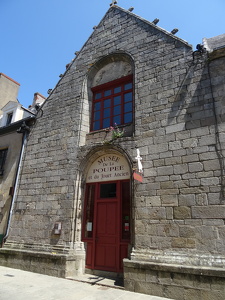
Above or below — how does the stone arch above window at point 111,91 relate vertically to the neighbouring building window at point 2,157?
above

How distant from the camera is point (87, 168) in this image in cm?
675

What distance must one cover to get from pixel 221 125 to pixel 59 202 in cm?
474

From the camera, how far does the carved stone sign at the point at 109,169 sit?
6.16 metres

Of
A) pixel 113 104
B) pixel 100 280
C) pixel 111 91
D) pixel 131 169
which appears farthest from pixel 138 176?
pixel 111 91

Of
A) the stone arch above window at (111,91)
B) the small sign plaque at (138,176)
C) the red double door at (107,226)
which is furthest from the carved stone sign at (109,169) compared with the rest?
the stone arch above window at (111,91)

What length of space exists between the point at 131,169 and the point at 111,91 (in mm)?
2997

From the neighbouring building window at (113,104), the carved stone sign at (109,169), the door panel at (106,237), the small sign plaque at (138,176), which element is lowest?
the door panel at (106,237)

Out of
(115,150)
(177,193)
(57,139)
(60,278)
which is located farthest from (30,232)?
(177,193)

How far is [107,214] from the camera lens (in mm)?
6082

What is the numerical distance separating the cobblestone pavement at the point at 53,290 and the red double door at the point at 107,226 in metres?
0.81

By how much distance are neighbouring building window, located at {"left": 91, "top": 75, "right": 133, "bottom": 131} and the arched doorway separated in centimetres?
118

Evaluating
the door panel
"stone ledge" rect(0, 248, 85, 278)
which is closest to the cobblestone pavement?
"stone ledge" rect(0, 248, 85, 278)

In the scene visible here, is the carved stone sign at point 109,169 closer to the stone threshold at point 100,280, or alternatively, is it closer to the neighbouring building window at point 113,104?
the neighbouring building window at point 113,104

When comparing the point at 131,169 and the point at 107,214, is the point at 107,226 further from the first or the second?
the point at 131,169
